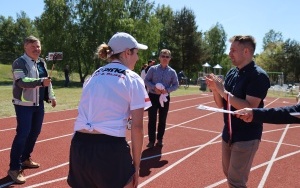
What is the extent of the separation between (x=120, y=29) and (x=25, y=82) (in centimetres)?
3243

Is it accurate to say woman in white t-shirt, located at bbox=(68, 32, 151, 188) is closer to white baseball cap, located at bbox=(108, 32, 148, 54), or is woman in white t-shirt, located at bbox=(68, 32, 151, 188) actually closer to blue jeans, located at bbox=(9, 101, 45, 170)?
white baseball cap, located at bbox=(108, 32, 148, 54)

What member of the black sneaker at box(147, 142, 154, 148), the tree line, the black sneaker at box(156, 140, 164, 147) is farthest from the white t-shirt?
the tree line

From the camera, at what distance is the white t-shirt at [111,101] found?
94.7 inches

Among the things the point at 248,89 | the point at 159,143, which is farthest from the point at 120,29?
the point at 248,89

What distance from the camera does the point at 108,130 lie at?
2.39 metres

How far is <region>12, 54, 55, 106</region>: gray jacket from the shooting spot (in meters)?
4.77

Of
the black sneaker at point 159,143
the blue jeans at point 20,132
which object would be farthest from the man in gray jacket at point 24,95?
the black sneaker at point 159,143

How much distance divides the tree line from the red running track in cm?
2513

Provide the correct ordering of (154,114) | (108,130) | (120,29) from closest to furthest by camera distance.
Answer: (108,130)
(154,114)
(120,29)

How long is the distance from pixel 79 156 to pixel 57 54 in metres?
3.56

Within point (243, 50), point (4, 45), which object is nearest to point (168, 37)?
point (4, 45)

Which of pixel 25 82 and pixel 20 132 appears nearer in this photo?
pixel 25 82

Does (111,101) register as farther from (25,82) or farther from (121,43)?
(25,82)

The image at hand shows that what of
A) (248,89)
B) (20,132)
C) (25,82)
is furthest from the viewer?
(20,132)
